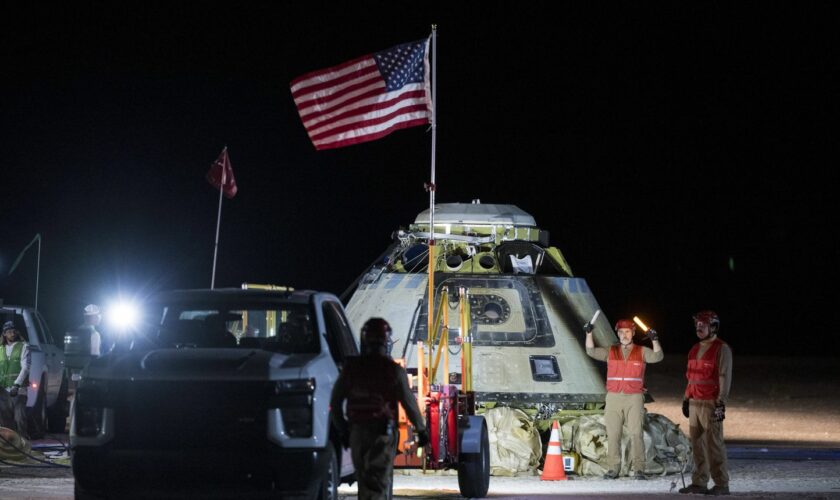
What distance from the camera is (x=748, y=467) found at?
59.0ft

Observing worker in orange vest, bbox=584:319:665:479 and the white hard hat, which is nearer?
worker in orange vest, bbox=584:319:665:479

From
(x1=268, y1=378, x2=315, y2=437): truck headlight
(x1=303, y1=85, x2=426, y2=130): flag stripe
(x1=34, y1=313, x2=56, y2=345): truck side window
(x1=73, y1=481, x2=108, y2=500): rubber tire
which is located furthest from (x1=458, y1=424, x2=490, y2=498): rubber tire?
(x1=34, y1=313, x2=56, y2=345): truck side window

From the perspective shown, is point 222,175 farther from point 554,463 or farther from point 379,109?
point 554,463

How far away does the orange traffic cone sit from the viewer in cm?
1641

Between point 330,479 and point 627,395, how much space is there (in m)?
6.63

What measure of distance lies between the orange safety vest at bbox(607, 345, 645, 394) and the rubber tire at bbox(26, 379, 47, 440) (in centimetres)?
878

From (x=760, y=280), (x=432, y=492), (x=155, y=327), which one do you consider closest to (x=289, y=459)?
(x=155, y=327)

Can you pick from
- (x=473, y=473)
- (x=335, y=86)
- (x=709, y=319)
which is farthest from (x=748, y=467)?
(x=335, y=86)

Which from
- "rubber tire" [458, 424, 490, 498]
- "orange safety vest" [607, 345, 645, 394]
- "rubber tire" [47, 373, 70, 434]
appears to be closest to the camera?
"rubber tire" [458, 424, 490, 498]

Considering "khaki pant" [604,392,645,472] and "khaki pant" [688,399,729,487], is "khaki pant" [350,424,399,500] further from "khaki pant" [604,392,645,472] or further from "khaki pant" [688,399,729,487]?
"khaki pant" [604,392,645,472]

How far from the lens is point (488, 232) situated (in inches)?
785

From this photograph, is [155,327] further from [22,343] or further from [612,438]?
[22,343]

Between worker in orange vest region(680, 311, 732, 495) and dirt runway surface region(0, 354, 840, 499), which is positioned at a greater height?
worker in orange vest region(680, 311, 732, 495)

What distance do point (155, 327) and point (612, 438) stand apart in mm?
6792
